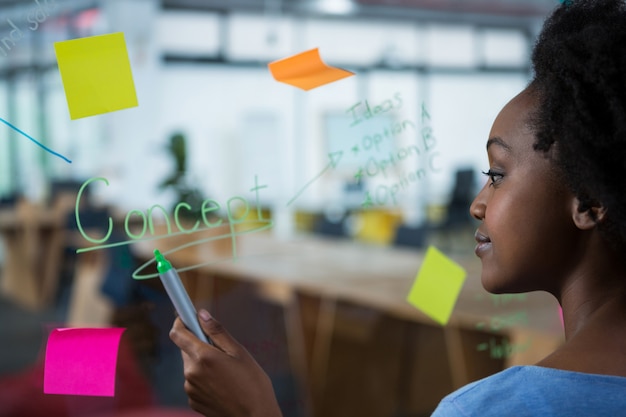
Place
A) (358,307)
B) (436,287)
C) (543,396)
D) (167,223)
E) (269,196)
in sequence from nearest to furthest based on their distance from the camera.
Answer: (543,396), (167,223), (436,287), (269,196), (358,307)

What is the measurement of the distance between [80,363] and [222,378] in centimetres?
17

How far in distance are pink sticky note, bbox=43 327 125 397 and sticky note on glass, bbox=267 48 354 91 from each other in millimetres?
439

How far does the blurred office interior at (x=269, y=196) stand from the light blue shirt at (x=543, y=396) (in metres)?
0.41

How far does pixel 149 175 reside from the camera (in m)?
5.60

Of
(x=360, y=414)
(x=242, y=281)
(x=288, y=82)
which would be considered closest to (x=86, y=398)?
(x=288, y=82)

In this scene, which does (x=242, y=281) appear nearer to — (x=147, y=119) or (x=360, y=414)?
(x=360, y=414)

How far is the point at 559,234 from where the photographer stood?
2.49 ft

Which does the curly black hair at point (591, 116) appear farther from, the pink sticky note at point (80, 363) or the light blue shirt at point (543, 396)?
the pink sticky note at point (80, 363)

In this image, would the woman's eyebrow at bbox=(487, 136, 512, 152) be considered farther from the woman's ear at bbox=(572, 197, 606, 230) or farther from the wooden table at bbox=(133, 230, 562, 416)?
the wooden table at bbox=(133, 230, 562, 416)

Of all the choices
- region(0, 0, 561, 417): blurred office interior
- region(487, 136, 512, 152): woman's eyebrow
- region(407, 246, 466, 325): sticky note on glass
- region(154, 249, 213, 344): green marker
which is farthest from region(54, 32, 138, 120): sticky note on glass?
region(407, 246, 466, 325): sticky note on glass

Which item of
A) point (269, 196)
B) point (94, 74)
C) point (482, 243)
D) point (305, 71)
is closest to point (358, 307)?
point (269, 196)

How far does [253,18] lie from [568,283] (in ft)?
16.2

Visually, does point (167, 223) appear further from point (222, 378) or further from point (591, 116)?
point (591, 116)

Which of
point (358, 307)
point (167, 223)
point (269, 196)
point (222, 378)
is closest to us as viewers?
point (222, 378)
